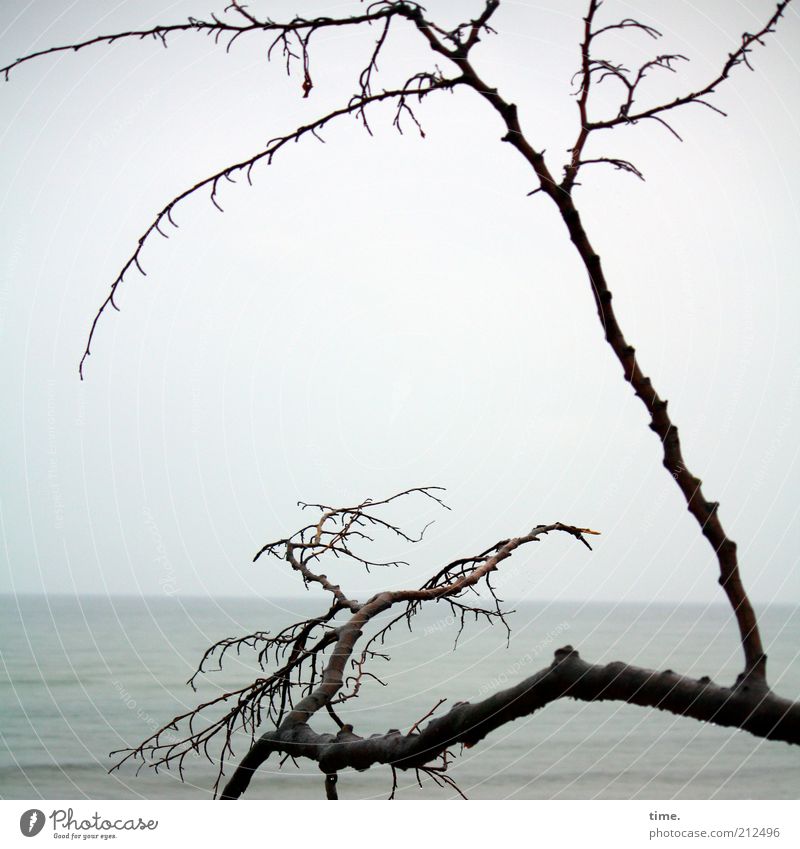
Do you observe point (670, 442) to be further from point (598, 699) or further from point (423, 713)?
point (423, 713)

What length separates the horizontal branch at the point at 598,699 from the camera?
0.50m

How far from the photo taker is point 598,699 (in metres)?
0.55

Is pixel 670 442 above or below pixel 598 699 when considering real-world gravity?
above

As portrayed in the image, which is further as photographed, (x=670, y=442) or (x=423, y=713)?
(x=423, y=713)

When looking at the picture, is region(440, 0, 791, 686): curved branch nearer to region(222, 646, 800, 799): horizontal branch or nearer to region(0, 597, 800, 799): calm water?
region(222, 646, 800, 799): horizontal branch

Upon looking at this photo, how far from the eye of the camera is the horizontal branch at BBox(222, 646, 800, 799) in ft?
1.64

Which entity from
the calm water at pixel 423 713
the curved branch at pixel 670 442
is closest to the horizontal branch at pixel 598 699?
the curved branch at pixel 670 442

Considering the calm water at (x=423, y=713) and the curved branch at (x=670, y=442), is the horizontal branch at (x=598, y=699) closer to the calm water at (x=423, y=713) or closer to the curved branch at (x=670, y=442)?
the curved branch at (x=670, y=442)

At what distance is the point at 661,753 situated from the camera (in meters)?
3.42

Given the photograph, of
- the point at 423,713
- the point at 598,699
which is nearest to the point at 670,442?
the point at 598,699

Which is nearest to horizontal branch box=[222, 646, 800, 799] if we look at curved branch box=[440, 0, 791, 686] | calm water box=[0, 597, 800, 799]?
curved branch box=[440, 0, 791, 686]
